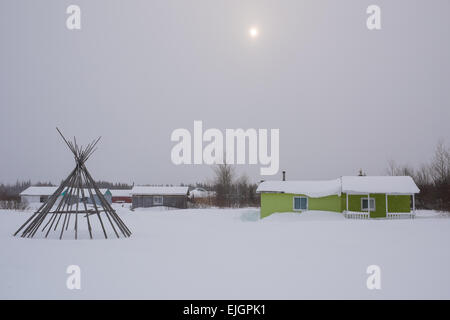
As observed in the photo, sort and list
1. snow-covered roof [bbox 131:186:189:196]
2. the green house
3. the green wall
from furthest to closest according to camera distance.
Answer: snow-covered roof [bbox 131:186:189:196]
the green wall
the green house

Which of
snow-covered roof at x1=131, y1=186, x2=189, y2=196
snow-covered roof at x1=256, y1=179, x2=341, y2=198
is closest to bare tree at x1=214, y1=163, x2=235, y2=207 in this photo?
snow-covered roof at x1=131, y1=186, x2=189, y2=196

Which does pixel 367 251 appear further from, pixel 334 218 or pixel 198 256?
pixel 334 218

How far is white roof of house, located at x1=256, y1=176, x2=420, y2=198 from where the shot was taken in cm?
2059

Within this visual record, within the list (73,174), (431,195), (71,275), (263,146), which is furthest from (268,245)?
(431,195)

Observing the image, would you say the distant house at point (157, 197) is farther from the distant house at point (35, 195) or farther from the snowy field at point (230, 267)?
the snowy field at point (230, 267)

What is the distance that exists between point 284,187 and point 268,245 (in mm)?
12252

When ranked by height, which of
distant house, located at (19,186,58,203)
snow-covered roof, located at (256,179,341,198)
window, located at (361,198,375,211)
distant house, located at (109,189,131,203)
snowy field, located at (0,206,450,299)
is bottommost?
distant house, located at (109,189,131,203)

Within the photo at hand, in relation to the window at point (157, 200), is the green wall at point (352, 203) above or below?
above

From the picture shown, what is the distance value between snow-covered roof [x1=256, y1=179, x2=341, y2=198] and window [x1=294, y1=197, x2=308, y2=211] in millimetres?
506

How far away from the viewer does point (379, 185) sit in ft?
69.9

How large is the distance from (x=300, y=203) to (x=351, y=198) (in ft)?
10.5

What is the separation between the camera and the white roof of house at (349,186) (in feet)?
67.6

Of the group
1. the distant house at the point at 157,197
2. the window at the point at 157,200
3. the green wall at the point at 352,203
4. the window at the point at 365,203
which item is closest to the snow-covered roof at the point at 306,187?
the green wall at the point at 352,203

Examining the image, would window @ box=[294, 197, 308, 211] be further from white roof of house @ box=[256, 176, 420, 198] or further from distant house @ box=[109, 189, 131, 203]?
distant house @ box=[109, 189, 131, 203]
